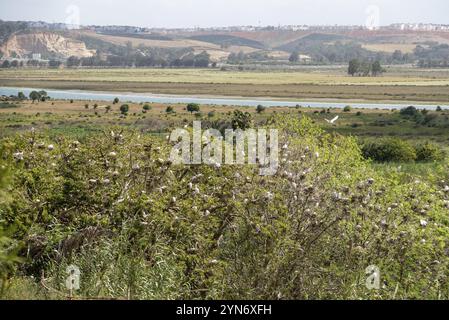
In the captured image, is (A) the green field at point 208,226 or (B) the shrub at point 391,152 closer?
(A) the green field at point 208,226

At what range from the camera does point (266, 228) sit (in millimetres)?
11055

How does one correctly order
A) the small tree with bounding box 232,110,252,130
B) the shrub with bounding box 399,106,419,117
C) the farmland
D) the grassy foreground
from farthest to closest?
1. the farmland
2. the shrub with bounding box 399,106,419,117
3. the small tree with bounding box 232,110,252,130
4. the grassy foreground

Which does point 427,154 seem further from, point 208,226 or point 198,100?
point 198,100

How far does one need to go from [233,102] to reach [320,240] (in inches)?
4065

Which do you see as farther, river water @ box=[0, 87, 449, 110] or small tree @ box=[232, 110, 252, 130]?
river water @ box=[0, 87, 449, 110]

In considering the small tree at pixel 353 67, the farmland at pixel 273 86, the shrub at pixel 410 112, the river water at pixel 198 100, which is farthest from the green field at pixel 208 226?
the small tree at pixel 353 67

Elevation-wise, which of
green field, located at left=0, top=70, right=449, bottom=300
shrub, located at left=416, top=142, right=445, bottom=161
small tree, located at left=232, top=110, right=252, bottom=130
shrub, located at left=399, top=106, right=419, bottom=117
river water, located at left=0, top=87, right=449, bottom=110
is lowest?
river water, located at left=0, top=87, right=449, bottom=110

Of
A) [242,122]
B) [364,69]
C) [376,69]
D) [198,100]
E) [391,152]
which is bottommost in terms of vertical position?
[198,100]

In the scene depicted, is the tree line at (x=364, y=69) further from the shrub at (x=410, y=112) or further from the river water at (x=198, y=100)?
the shrub at (x=410, y=112)

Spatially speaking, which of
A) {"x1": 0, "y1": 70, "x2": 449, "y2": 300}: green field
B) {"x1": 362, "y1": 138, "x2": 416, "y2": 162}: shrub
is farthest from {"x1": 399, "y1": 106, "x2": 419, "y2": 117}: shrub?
{"x1": 0, "y1": 70, "x2": 449, "y2": 300}: green field

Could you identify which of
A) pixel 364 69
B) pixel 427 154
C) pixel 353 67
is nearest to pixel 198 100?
pixel 427 154

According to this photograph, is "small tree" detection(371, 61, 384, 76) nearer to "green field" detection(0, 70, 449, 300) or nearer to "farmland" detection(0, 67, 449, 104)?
"farmland" detection(0, 67, 449, 104)

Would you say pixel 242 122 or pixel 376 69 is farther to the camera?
pixel 376 69
